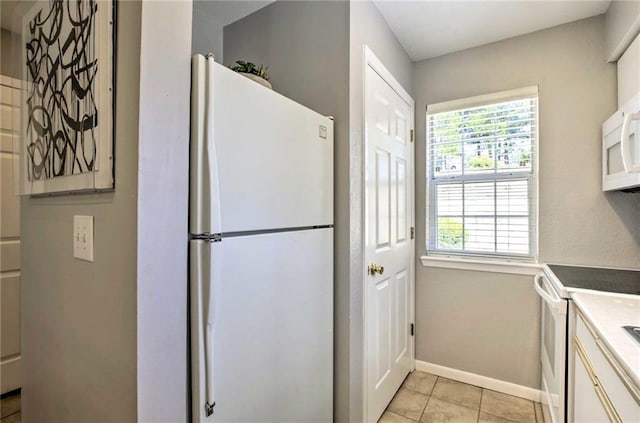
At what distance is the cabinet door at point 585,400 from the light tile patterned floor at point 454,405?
0.77m

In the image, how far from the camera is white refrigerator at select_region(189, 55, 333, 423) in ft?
3.04

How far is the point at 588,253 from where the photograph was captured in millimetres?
1998

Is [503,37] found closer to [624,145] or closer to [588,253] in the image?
[624,145]

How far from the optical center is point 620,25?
168 cm

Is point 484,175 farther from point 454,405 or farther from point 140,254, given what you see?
point 140,254

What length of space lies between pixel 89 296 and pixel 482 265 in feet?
7.62

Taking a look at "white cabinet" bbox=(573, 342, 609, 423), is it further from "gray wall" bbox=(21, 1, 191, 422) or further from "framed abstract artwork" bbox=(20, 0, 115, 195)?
"framed abstract artwork" bbox=(20, 0, 115, 195)

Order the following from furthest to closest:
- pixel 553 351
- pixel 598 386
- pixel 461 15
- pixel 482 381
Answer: pixel 482 381
pixel 461 15
pixel 553 351
pixel 598 386

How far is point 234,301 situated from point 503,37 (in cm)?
249

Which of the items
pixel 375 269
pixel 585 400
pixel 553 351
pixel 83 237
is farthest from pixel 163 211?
pixel 553 351

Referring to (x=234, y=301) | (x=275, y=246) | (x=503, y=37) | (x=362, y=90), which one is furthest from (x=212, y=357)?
(x=503, y=37)

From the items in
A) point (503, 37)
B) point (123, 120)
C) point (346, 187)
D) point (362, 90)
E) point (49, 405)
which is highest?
point (503, 37)

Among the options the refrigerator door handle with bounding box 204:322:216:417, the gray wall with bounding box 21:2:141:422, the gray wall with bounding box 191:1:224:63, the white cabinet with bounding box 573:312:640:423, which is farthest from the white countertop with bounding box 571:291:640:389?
the gray wall with bounding box 191:1:224:63

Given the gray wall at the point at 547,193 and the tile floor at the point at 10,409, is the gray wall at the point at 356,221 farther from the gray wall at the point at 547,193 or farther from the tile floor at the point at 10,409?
the tile floor at the point at 10,409
